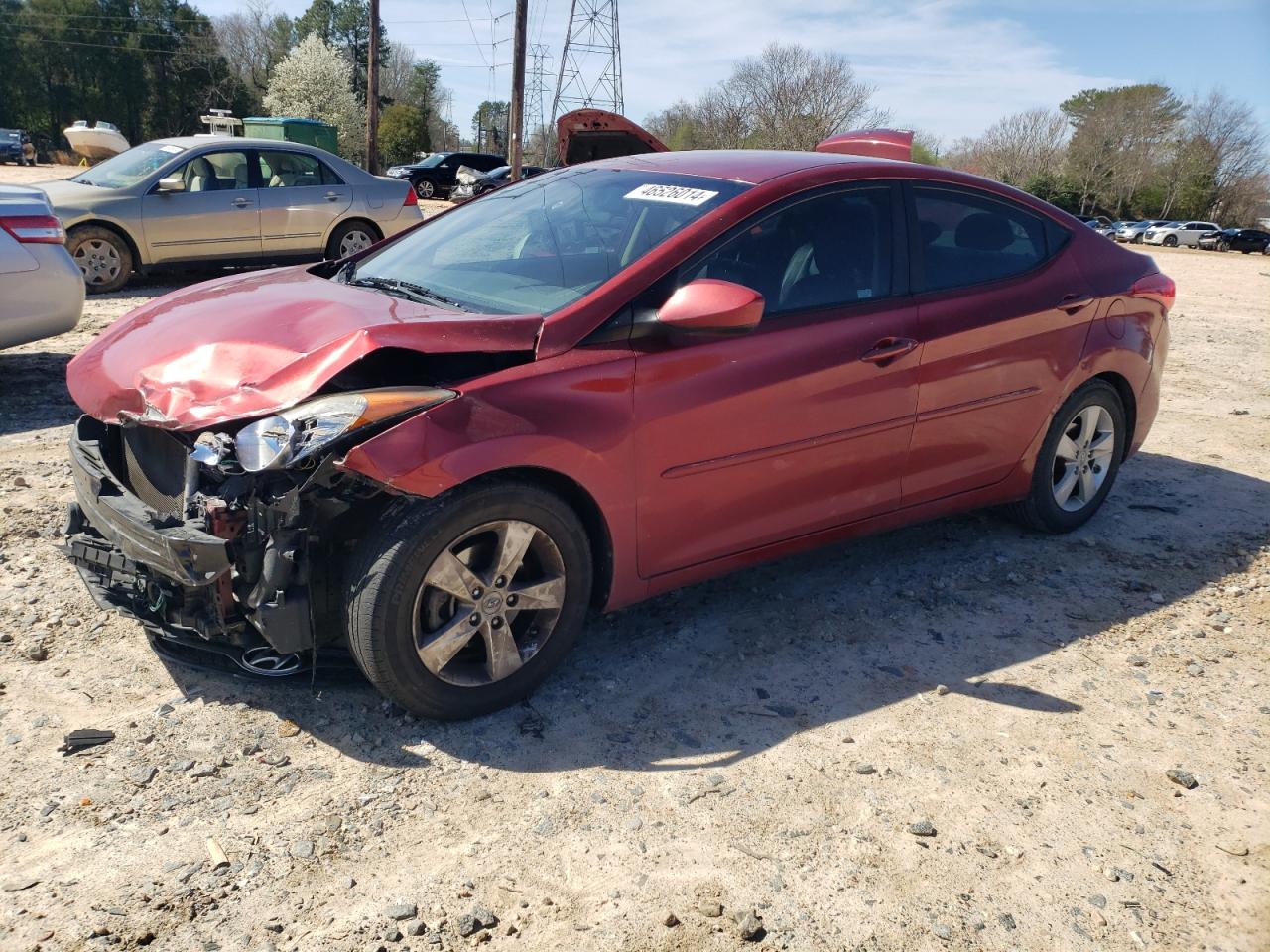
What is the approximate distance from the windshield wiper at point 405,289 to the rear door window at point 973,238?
74.8 inches

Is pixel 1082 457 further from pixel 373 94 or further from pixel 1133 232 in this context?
pixel 1133 232

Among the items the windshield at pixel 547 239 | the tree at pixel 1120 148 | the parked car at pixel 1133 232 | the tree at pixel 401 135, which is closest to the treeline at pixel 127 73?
the tree at pixel 401 135

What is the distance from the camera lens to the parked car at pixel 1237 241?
1757 inches

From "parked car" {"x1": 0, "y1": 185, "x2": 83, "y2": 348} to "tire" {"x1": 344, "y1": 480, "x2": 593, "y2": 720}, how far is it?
467 cm

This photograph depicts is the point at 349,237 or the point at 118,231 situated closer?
the point at 118,231

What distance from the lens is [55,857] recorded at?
2.50 m

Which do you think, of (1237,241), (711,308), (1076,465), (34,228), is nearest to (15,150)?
(34,228)

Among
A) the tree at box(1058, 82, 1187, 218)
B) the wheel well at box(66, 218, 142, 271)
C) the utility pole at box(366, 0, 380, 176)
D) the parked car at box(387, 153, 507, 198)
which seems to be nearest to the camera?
the wheel well at box(66, 218, 142, 271)

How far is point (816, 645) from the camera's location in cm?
380

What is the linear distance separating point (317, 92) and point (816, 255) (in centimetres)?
6269

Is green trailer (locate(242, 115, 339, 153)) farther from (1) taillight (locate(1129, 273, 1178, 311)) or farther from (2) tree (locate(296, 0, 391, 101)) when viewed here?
(2) tree (locate(296, 0, 391, 101))

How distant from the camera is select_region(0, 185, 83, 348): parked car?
615cm

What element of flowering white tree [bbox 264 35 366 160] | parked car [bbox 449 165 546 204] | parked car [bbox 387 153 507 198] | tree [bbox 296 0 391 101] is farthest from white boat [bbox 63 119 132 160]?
tree [bbox 296 0 391 101]

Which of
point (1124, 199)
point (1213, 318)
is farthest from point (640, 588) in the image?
point (1124, 199)
